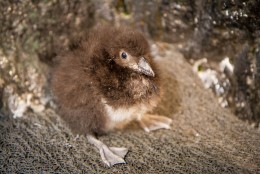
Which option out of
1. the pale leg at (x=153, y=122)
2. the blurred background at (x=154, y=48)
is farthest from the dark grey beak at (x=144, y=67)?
the blurred background at (x=154, y=48)

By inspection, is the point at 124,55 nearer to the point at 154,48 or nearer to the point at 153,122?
the point at 153,122

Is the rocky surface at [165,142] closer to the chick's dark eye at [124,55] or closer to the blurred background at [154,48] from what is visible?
the blurred background at [154,48]

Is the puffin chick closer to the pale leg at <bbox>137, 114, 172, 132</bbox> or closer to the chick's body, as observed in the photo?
the chick's body

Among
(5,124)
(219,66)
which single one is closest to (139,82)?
(219,66)

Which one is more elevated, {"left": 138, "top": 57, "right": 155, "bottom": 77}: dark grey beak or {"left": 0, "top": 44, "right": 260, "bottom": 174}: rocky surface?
{"left": 138, "top": 57, "right": 155, "bottom": 77}: dark grey beak

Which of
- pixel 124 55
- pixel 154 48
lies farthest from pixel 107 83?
pixel 154 48

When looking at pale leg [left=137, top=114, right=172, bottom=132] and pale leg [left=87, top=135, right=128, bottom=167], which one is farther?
pale leg [left=137, top=114, right=172, bottom=132]

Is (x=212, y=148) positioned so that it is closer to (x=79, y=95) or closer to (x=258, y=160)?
(x=258, y=160)

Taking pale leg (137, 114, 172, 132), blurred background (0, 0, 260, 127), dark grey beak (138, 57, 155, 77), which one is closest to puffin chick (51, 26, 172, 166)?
dark grey beak (138, 57, 155, 77)
